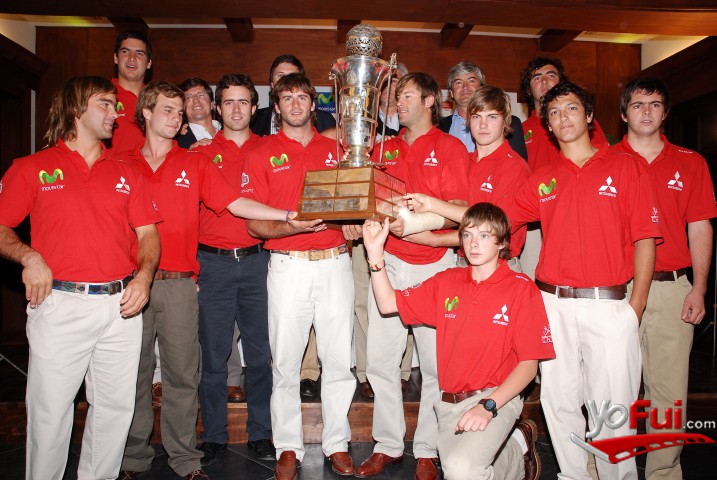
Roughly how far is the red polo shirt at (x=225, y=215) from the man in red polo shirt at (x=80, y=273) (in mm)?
563

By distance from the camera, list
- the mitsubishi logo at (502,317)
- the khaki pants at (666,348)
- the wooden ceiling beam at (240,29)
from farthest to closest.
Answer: the wooden ceiling beam at (240,29), the khaki pants at (666,348), the mitsubishi logo at (502,317)

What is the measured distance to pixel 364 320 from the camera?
14.0ft

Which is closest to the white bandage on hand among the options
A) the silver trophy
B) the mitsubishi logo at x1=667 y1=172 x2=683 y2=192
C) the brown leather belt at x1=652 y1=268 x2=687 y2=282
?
the silver trophy

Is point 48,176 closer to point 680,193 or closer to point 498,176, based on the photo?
point 498,176

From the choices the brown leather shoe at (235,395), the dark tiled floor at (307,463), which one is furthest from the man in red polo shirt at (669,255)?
the brown leather shoe at (235,395)

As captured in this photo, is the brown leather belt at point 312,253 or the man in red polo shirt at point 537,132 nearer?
the brown leather belt at point 312,253

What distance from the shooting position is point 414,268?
11.0ft

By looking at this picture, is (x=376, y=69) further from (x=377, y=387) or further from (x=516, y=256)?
(x=377, y=387)

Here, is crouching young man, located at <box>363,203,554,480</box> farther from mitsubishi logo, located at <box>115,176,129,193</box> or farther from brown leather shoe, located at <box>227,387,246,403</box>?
brown leather shoe, located at <box>227,387,246,403</box>

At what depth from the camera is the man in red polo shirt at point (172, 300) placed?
3309 millimetres

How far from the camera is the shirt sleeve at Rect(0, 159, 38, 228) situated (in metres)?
2.77

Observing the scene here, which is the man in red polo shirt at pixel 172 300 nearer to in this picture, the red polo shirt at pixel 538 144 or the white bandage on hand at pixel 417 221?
the white bandage on hand at pixel 417 221

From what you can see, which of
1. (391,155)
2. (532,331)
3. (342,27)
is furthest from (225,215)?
(342,27)

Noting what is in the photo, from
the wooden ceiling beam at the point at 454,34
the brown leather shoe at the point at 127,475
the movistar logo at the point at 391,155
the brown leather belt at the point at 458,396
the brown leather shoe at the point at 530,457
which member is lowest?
the brown leather shoe at the point at 127,475
